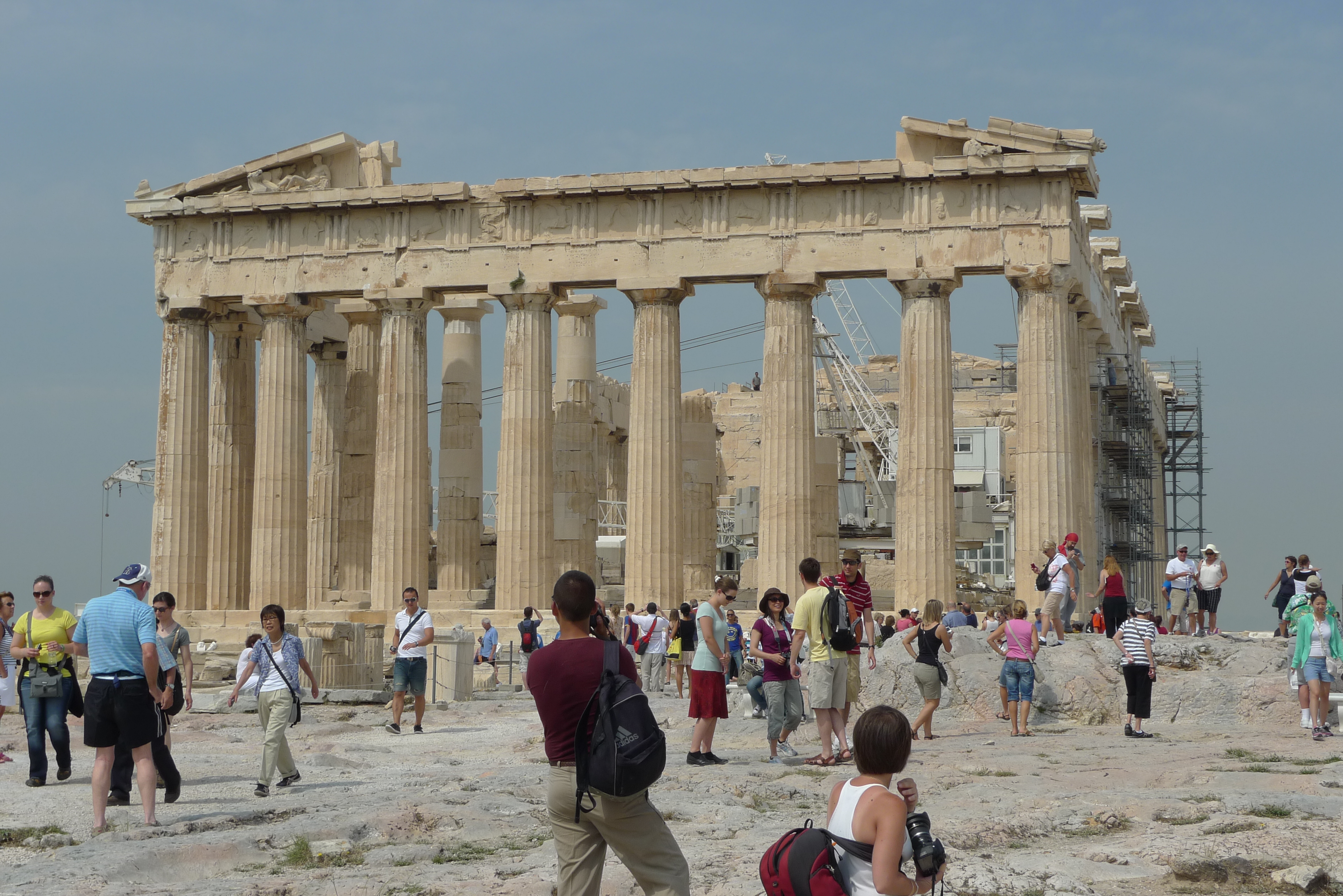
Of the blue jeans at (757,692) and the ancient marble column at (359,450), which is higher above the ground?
the ancient marble column at (359,450)

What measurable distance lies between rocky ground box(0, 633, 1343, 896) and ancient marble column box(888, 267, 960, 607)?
47.5 ft

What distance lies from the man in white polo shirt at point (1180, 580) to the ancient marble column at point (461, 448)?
1892 centimetres

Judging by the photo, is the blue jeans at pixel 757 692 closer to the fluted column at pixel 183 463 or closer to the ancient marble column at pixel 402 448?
the ancient marble column at pixel 402 448

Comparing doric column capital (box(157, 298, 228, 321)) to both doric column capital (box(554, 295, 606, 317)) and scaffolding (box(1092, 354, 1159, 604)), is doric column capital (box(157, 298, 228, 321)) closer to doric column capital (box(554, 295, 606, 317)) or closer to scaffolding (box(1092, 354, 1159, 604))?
doric column capital (box(554, 295, 606, 317))

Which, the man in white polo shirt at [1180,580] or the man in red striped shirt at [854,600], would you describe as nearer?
the man in red striped shirt at [854,600]

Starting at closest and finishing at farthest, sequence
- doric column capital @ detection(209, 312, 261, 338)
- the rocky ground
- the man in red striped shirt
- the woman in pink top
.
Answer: the rocky ground
the man in red striped shirt
the woman in pink top
doric column capital @ detection(209, 312, 261, 338)

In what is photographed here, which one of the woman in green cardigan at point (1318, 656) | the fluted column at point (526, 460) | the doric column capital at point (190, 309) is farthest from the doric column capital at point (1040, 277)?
the doric column capital at point (190, 309)

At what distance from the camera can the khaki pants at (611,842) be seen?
27.8 feet

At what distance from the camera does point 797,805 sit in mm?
13820

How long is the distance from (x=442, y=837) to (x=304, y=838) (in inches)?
39.0

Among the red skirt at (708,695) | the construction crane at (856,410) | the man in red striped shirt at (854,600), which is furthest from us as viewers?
the construction crane at (856,410)

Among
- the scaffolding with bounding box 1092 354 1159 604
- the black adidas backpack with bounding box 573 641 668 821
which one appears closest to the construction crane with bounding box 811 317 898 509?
the scaffolding with bounding box 1092 354 1159 604

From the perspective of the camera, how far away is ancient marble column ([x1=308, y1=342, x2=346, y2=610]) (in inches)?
1693

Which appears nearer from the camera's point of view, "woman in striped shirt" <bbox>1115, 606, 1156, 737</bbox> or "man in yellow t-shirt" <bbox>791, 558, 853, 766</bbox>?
"man in yellow t-shirt" <bbox>791, 558, 853, 766</bbox>
